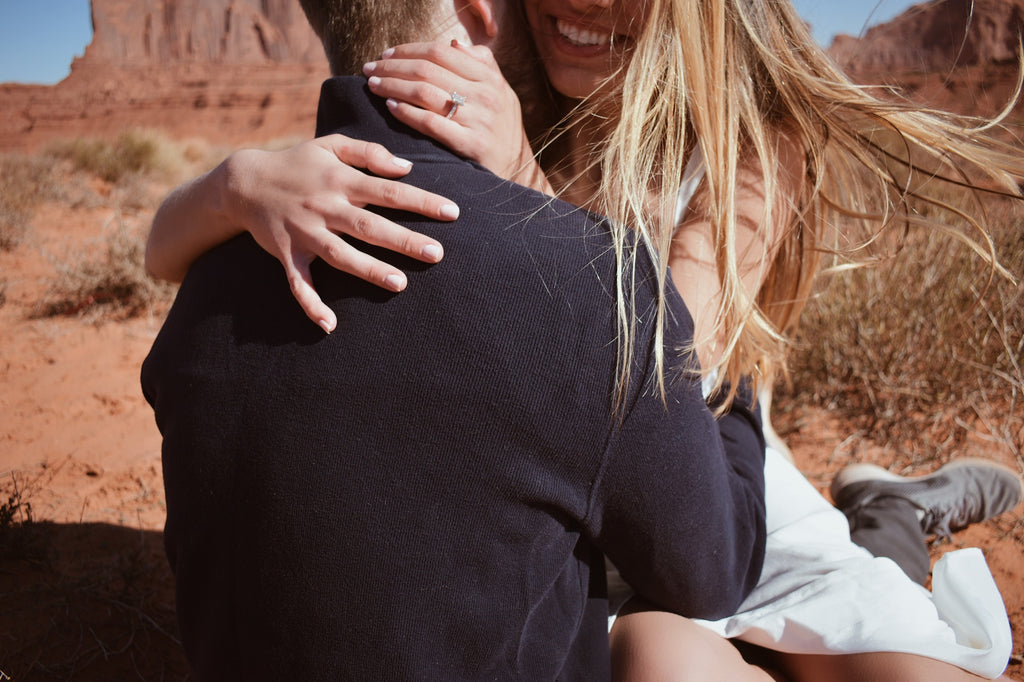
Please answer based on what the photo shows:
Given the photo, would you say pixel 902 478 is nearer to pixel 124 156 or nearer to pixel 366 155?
pixel 366 155

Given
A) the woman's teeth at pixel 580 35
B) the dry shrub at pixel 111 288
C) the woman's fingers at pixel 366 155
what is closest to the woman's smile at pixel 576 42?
the woman's teeth at pixel 580 35

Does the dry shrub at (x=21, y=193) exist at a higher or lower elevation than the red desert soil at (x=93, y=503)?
higher

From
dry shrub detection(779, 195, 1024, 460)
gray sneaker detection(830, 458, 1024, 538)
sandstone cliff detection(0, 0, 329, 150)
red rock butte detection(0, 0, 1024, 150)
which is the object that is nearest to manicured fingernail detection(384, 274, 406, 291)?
gray sneaker detection(830, 458, 1024, 538)

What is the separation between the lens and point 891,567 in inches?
47.4

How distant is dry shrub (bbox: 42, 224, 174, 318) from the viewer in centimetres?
447

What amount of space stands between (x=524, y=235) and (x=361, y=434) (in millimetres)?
321

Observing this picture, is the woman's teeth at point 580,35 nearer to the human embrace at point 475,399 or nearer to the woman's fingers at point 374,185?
the human embrace at point 475,399

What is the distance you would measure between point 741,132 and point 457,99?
2.11 feet

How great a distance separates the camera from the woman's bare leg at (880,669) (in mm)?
998

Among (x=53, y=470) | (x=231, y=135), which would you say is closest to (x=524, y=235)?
(x=53, y=470)

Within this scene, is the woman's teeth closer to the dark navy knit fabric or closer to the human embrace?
the human embrace

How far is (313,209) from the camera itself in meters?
0.94

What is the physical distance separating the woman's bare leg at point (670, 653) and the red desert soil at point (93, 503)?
122 centimetres

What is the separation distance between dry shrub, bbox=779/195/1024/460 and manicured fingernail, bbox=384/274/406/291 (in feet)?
7.37
